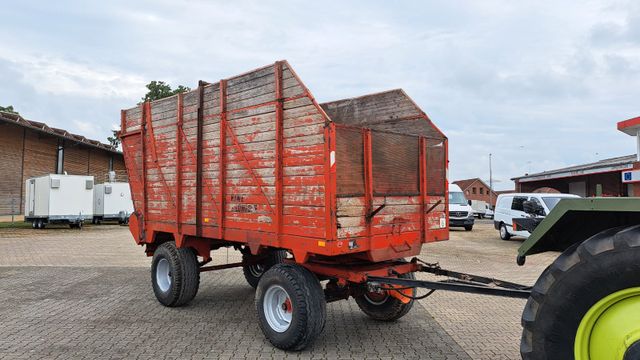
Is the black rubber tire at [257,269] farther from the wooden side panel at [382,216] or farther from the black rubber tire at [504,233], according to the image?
the black rubber tire at [504,233]

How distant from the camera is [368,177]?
480 cm

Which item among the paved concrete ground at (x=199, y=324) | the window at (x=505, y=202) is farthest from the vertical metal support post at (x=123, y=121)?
the window at (x=505, y=202)

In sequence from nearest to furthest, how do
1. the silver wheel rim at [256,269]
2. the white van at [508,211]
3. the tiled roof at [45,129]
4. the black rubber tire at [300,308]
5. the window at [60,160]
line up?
the black rubber tire at [300,308] < the silver wheel rim at [256,269] < the white van at [508,211] < the tiled roof at [45,129] < the window at [60,160]

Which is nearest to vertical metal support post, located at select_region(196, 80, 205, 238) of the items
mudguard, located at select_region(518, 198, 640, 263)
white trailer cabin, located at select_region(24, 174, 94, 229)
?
mudguard, located at select_region(518, 198, 640, 263)

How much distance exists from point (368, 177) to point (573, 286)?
8.11 feet

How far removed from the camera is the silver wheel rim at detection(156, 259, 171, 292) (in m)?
6.87

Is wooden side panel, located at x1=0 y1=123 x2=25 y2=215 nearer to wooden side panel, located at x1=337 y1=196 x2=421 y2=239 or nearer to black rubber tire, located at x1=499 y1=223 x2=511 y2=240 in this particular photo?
black rubber tire, located at x1=499 y1=223 x2=511 y2=240

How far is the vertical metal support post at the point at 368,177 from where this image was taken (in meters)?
4.77

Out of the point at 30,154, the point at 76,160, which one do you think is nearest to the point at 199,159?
the point at 30,154

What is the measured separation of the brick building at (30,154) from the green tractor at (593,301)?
31253 mm

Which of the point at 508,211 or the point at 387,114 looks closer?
the point at 387,114

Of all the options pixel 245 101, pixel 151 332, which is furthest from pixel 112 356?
pixel 245 101

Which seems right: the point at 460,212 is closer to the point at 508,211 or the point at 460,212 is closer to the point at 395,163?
the point at 508,211

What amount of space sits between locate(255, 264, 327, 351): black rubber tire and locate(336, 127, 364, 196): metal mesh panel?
39.8 inches
